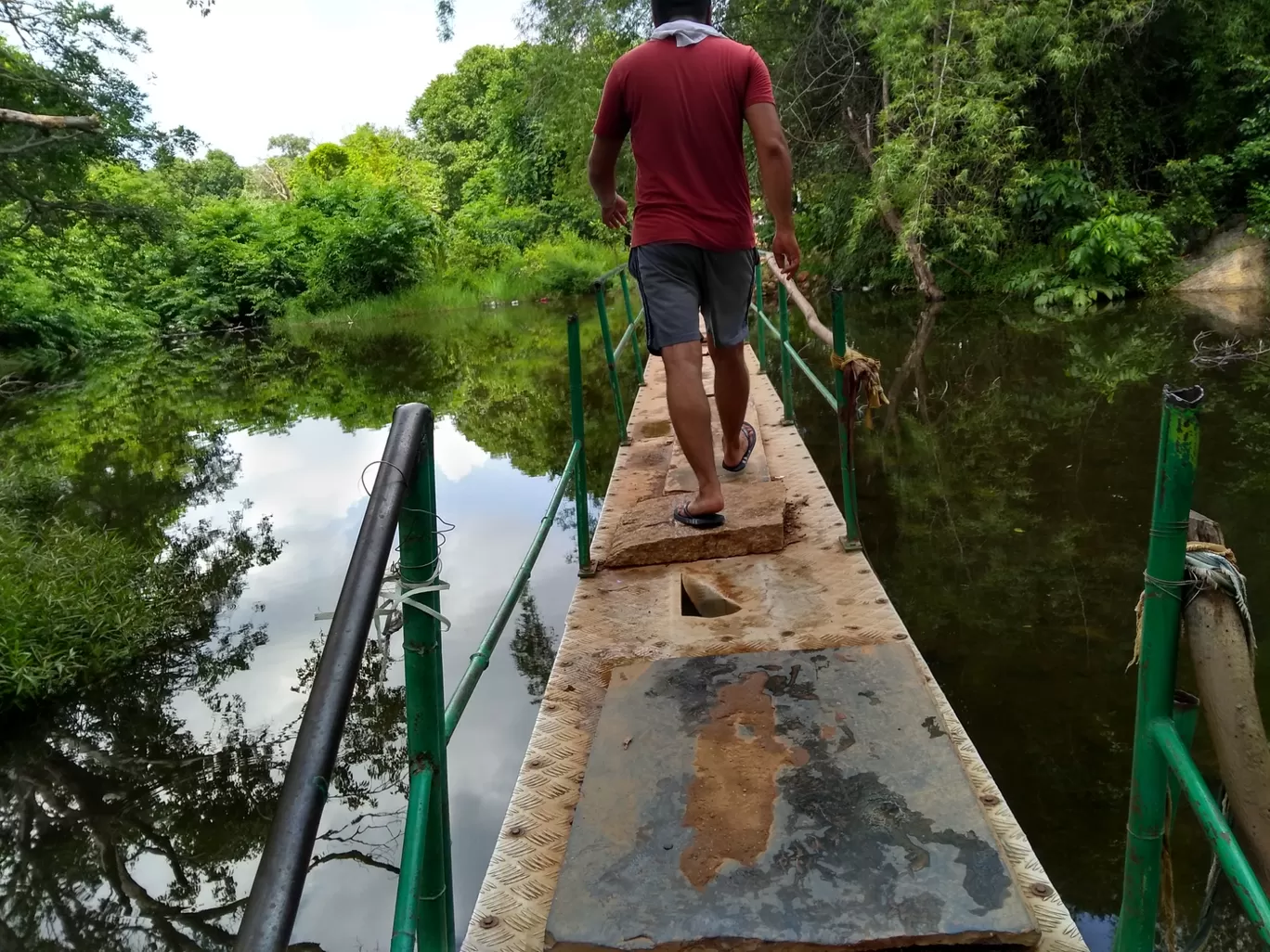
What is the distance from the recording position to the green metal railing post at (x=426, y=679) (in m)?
0.90

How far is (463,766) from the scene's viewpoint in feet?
10.2

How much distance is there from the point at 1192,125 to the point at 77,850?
13001mm

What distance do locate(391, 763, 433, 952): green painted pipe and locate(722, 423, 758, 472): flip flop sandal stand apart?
7.00ft

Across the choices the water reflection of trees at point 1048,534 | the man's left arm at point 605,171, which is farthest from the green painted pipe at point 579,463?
the water reflection of trees at point 1048,534

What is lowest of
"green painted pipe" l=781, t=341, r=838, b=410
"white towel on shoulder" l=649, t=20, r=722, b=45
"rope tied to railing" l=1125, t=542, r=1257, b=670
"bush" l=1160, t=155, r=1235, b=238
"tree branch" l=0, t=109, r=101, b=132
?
"bush" l=1160, t=155, r=1235, b=238

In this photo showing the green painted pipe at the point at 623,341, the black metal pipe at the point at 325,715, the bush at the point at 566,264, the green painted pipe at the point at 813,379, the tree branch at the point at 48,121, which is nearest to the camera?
the black metal pipe at the point at 325,715

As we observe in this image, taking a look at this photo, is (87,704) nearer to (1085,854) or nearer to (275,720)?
(275,720)

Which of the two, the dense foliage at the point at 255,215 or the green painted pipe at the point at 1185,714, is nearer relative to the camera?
the green painted pipe at the point at 1185,714

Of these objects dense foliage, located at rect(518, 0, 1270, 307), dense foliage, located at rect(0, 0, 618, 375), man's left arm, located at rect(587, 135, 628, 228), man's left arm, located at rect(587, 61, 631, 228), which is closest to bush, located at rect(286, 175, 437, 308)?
dense foliage, located at rect(0, 0, 618, 375)

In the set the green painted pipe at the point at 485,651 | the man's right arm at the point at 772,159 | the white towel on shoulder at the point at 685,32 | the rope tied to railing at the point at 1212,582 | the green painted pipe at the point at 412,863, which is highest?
the white towel on shoulder at the point at 685,32

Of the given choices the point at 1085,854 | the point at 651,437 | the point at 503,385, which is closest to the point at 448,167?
the point at 503,385

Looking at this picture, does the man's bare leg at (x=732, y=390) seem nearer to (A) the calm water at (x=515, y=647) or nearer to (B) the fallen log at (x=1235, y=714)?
(A) the calm water at (x=515, y=647)

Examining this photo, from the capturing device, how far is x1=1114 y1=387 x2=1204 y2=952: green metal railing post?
80 cm

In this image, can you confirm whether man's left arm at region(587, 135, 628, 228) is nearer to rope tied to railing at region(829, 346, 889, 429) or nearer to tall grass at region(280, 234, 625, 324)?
rope tied to railing at region(829, 346, 889, 429)
